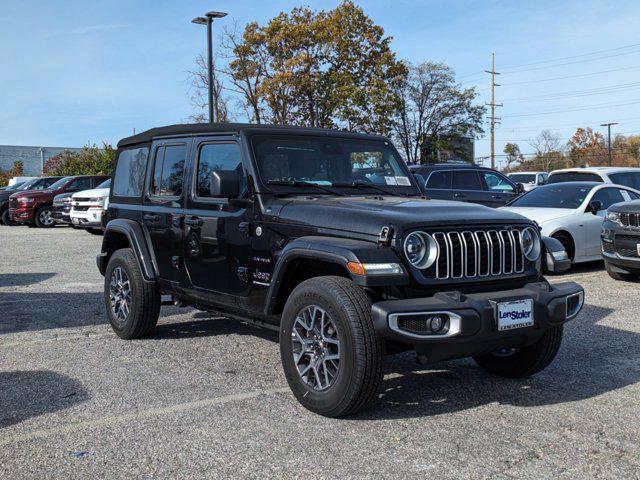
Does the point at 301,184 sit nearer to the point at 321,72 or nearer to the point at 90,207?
the point at 90,207

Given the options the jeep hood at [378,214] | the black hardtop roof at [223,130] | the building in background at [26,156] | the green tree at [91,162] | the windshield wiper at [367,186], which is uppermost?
the building in background at [26,156]

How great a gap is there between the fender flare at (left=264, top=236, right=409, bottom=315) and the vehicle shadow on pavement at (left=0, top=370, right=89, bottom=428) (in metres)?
1.62

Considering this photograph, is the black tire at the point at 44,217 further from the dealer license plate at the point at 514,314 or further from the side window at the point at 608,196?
the dealer license plate at the point at 514,314

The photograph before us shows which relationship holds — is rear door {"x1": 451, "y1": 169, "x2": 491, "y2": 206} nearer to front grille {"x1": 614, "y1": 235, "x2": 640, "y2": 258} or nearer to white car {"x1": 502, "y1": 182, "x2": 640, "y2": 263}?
white car {"x1": 502, "y1": 182, "x2": 640, "y2": 263}

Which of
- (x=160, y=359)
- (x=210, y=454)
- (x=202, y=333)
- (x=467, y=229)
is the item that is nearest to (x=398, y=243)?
(x=467, y=229)

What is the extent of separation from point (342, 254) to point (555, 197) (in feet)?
27.8

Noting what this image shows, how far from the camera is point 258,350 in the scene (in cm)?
609

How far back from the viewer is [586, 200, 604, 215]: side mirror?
36.8 feet

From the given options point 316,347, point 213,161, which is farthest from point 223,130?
point 316,347

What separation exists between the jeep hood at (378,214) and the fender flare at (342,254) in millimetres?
136

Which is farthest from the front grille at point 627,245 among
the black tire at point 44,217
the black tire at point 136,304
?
the black tire at point 44,217

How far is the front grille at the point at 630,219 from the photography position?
9.32 metres

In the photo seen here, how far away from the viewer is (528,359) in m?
5.03

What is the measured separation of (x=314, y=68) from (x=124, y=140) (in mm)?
28030
